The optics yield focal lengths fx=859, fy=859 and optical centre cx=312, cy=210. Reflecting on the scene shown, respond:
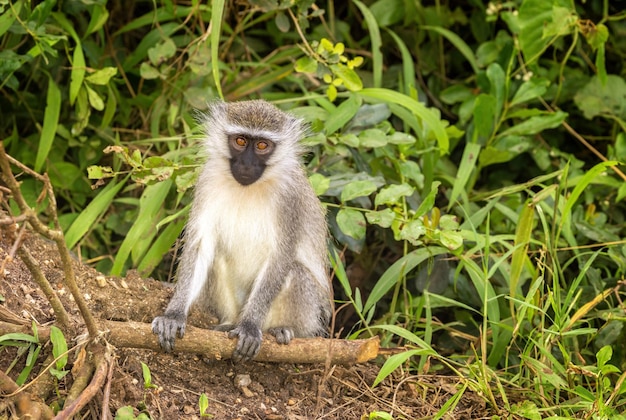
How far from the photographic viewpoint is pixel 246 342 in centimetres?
419

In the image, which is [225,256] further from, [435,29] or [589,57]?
[589,57]

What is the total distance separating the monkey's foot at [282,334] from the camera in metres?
4.34

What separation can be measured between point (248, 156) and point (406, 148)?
1384mm

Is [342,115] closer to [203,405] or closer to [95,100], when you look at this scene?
[95,100]

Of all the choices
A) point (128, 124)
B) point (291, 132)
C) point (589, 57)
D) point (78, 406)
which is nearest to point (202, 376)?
point (78, 406)

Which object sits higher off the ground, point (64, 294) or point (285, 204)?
point (285, 204)

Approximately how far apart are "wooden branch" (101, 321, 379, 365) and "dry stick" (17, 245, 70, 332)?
26 centimetres

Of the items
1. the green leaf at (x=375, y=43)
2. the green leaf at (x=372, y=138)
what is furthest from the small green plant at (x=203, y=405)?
the green leaf at (x=375, y=43)

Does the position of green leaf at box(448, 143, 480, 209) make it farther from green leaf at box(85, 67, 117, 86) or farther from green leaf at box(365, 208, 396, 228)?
green leaf at box(85, 67, 117, 86)

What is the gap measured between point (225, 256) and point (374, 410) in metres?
1.19

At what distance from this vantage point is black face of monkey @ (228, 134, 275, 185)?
4.59 metres

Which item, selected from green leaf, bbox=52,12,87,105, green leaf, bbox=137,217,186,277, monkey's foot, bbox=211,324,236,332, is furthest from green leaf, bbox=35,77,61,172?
monkey's foot, bbox=211,324,236,332

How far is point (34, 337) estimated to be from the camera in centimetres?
355

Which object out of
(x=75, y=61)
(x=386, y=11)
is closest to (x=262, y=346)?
(x=75, y=61)
